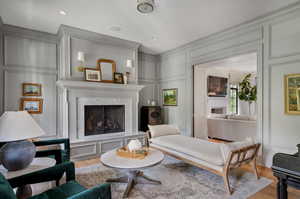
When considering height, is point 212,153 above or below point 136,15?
below

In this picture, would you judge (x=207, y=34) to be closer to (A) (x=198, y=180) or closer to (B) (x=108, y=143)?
(A) (x=198, y=180)

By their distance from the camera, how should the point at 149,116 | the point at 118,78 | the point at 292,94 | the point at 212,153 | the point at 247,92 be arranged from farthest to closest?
1. the point at 247,92
2. the point at 149,116
3. the point at 118,78
4. the point at 292,94
5. the point at 212,153

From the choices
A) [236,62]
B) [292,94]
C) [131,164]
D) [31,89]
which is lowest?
[131,164]

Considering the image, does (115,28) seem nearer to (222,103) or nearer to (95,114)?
(95,114)

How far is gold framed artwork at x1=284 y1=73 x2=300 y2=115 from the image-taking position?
277cm

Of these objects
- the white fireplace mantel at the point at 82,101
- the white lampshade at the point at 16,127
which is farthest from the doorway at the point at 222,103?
the white lampshade at the point at 16,127

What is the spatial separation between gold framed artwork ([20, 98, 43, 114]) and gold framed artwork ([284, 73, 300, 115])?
5.17 metres

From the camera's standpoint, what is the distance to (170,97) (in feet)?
17.5

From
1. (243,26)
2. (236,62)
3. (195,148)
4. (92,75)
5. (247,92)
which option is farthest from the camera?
(247,92)

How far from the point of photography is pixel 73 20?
3367 mm

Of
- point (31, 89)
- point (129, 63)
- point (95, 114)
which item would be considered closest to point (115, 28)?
point (129, 63)

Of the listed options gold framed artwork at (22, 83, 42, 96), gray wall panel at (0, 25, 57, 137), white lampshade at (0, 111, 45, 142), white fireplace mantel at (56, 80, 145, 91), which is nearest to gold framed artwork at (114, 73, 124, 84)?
white fireplace mantel at (56, 80, 145, 91)

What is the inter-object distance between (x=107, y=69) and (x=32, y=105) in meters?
1.95

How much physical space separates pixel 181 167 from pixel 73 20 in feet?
12.1
